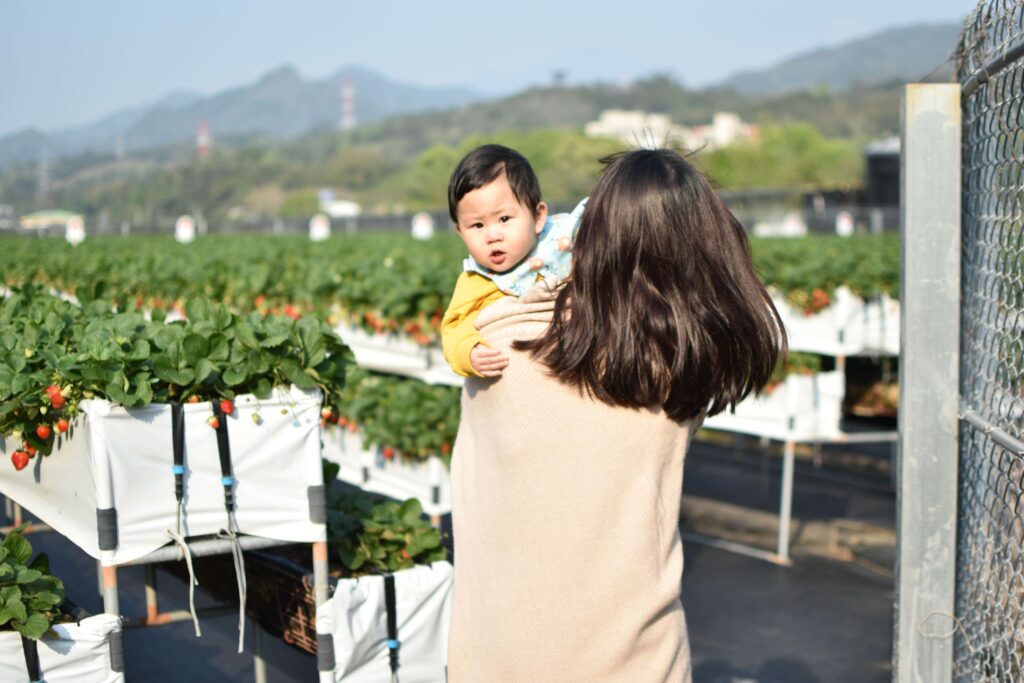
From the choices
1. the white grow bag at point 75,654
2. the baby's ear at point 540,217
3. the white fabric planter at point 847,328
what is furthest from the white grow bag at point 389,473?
the baby's ear at point 540,217

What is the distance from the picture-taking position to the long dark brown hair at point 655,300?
2.03 metres

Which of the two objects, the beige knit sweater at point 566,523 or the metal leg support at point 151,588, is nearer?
the beige knit sweater at point 566,523

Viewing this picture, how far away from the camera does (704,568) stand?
29.3 ft

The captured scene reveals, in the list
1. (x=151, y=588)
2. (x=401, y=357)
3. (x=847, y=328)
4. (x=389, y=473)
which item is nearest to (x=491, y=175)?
(x=151, y=588)

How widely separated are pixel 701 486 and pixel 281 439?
892cm

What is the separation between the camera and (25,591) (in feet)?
10.4

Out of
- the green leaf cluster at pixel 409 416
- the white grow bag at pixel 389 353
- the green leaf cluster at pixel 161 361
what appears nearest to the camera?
the green leaf cluster at pixel 161 361

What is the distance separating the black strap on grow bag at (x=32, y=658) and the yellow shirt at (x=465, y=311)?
154 centimetres

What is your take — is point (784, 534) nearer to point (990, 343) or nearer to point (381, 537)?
point (381, 537)

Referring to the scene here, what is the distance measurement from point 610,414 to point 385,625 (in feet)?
6.02

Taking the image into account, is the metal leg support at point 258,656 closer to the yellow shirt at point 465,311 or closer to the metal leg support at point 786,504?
the yellow shirt at point 465,311

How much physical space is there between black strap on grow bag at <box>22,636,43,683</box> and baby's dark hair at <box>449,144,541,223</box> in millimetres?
1666

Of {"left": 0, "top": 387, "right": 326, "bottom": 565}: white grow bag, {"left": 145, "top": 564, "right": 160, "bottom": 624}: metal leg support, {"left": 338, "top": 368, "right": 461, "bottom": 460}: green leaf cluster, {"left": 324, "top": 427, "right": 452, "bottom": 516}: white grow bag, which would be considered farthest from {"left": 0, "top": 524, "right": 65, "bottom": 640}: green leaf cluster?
{"left": 338, "top": 368, "right": 461, "bottom": 460}: green leaf cluster

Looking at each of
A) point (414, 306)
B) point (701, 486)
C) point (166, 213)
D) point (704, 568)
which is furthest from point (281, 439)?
point (166, 213)
